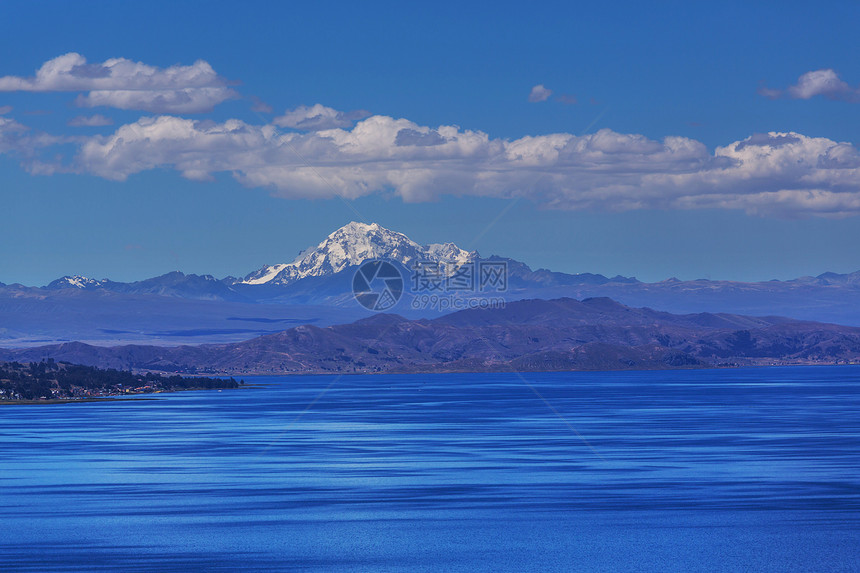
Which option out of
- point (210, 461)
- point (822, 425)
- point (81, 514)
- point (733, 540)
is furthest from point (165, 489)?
point (822, 425)

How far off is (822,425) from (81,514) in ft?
445

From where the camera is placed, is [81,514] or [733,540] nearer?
[733,540]

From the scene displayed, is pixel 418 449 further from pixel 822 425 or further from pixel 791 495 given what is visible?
pixel 822 425

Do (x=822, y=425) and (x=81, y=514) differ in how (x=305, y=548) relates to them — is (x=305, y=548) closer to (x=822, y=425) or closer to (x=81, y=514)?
(x=81, y=514)

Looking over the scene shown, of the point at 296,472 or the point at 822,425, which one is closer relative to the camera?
the point at 296,472

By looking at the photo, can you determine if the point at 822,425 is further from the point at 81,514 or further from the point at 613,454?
the point at 81,514

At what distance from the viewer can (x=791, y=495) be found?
10650 cm

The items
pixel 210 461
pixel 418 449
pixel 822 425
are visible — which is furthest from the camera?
pixel 822 425

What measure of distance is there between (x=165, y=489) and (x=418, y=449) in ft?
163

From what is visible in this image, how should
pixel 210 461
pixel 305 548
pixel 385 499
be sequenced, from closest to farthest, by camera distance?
pixel 305 548 → pixel 385 499 → pixel 210 461

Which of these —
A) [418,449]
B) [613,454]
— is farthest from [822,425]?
[418,449]

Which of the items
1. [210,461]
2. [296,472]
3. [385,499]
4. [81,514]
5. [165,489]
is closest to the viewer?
[81,514]

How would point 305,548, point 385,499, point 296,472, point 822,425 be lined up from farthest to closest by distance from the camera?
point 822,425, point 296,472, point 385,499, point 305,548

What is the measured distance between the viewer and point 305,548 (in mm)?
85188
